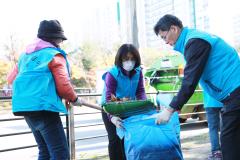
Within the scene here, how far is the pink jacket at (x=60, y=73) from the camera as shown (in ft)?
10.8

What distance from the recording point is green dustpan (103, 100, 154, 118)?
320 centimetres

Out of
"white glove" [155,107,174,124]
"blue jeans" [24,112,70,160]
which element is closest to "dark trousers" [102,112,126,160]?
"blue jeans" [24,112,70,160]

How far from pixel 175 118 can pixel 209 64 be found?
63 cm

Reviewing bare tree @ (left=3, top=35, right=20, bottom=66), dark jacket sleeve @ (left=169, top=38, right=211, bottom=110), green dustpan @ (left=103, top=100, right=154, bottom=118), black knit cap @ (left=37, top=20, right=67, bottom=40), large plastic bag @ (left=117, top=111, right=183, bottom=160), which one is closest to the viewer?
dark jacket sleeve @ (left=169, top=38, right=211, bottom=110)

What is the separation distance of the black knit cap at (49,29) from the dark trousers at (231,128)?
1.53 m

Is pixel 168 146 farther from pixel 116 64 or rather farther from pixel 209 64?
pixel 116 64

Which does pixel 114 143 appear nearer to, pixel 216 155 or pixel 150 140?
pixel 150 140

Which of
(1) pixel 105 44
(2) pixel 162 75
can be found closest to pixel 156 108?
(2) pixel 162 75

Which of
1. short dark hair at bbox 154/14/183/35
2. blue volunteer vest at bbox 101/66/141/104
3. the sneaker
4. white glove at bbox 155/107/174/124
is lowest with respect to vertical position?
the sneaker

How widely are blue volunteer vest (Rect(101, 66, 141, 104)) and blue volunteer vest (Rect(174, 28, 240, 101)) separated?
3.66ft

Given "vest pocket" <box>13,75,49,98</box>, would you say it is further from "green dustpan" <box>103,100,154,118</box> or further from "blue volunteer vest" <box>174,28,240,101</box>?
"blue volunteer vest" <box>174,28,240,101</box>

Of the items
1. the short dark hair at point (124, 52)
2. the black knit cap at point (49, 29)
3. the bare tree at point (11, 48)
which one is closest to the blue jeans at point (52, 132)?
the black knit cap at point (49, 29)

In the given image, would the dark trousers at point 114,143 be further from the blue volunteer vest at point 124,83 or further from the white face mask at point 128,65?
the white face mask at point 128,65

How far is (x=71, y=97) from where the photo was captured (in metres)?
3.38
